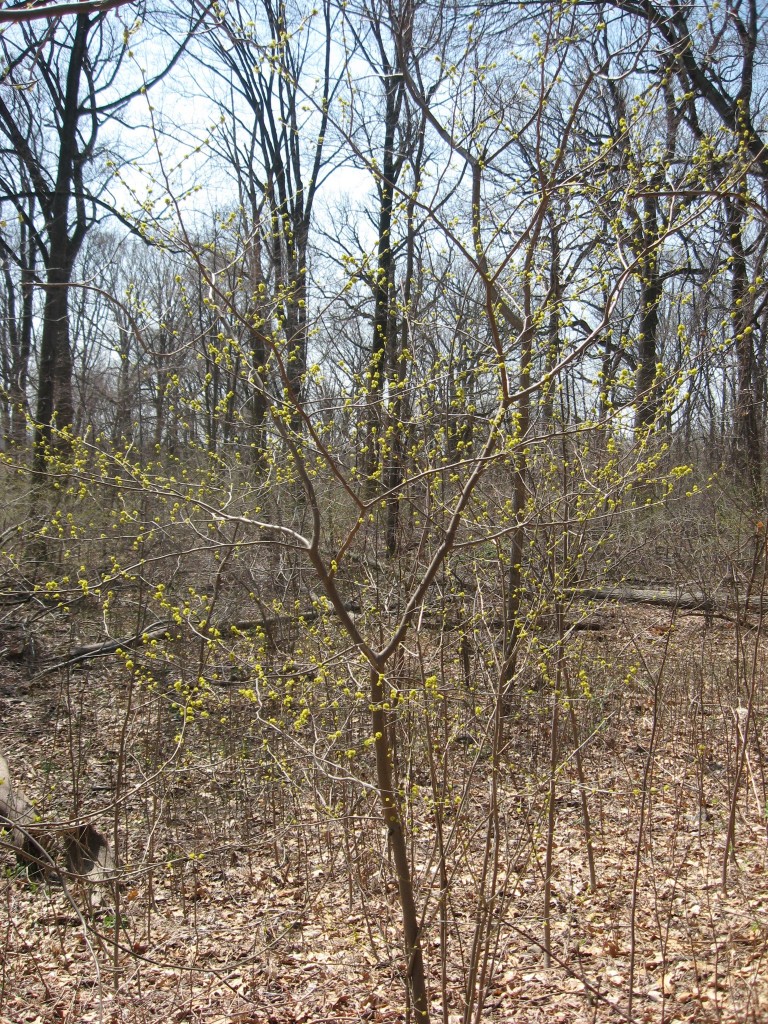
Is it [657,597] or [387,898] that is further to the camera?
[657,597]

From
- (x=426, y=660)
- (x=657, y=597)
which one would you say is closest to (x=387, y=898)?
(x=426, y=660)

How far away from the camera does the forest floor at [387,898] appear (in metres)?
3.71

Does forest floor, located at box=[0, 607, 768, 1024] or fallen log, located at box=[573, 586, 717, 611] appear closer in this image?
forest floor, located at box=[0, 607, 768, 1024]

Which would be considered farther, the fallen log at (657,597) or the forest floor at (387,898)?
the fallen log at (657,597)

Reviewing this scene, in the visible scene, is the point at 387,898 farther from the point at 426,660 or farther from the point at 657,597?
the point at 657,597

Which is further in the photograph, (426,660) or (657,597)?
(657,597)

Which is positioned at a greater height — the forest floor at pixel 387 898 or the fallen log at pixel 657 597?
the fallen log at pixel 657 597

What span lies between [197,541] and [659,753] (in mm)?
5102

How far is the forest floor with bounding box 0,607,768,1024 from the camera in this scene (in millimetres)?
3711

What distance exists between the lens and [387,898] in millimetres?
4367

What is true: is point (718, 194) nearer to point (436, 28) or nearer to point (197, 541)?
point (436, 28)

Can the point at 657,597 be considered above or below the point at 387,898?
above

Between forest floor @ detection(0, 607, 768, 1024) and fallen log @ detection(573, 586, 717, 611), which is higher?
fallen log @ detection(573, 586, 717, 611)

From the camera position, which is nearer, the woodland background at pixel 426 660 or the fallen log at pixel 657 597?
the woodland background at pixel 426 660
